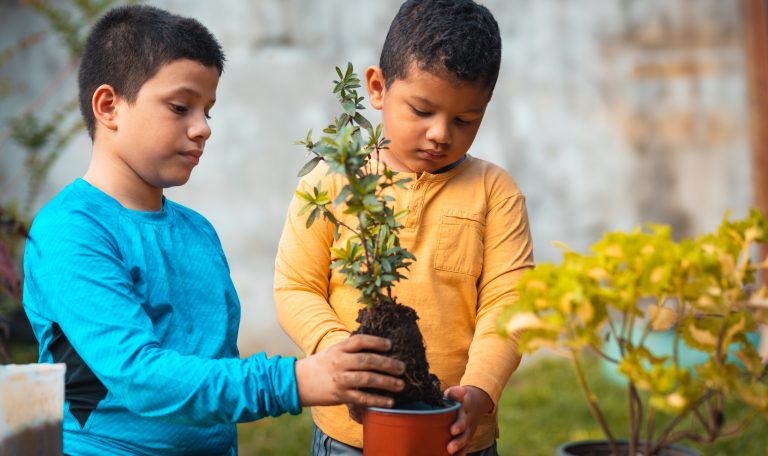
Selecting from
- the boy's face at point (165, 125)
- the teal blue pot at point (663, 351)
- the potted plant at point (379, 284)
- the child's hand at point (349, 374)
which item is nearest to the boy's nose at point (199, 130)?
the boy's face at point (165, 125)

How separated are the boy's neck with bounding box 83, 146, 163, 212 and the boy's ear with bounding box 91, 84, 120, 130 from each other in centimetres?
7

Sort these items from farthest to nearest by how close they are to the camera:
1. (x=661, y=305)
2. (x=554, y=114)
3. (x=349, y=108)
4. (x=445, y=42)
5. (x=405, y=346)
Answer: (x=554, y=114)
(x=445, y=42)
(x=349, y=108)
(x=405, y=346)
(x=661, y=305)

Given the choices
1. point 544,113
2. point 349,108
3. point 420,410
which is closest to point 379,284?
point 420,410

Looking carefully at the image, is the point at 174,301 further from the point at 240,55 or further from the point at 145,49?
the point at 240,55

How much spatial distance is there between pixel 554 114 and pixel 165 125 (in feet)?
14.1

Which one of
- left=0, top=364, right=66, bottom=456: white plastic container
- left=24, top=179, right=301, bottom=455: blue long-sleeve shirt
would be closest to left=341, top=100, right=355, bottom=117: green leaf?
left=24, top=179, right=301, bottom=455: blue long-sleeve shirt

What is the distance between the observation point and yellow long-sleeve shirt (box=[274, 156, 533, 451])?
1919mm

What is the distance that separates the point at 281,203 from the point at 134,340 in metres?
4.27

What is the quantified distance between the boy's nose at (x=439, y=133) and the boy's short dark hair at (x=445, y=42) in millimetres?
111

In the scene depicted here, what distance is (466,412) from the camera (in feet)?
5.41

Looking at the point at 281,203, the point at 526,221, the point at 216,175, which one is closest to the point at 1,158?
the point at 216,175

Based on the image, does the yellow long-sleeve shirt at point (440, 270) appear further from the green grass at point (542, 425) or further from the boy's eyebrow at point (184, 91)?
the green grass at point (542, 425)

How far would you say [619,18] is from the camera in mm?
5691

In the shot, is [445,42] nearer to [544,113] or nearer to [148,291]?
[148,291]
